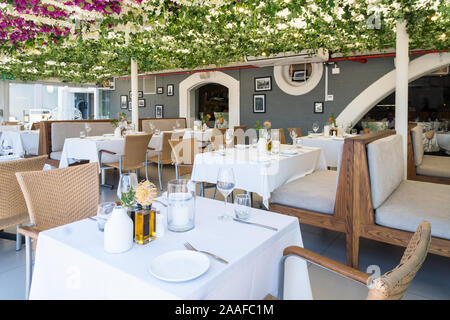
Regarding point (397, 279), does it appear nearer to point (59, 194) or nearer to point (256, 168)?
point (59, 194)

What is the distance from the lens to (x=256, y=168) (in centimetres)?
309

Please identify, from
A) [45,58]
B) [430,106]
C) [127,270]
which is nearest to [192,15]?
[127,270]

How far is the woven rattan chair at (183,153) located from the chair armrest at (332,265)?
2940 mm

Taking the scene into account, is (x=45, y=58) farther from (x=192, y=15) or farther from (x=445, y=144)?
Result: (x=445, y=144)

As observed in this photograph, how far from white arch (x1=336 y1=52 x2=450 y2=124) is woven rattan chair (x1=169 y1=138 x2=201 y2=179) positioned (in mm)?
5625

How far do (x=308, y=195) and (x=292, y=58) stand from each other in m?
5.94

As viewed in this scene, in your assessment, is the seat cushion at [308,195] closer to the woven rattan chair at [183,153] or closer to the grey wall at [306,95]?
the woven rattan chair at [183,153]

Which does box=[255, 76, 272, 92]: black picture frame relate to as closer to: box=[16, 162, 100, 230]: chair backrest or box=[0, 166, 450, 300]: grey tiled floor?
box=[0, 166, 450, 300]: grey tiled floor

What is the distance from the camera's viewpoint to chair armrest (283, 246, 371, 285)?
3.96ft

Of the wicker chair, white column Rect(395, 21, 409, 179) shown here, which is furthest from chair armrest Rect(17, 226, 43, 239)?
white column Rect(395, 21, 409, 179)

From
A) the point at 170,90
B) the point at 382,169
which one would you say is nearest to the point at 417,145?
the point at 382,169

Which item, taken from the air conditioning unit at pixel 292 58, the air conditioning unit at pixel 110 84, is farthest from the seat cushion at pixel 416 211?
the air conditioning unit at pixel 110 84

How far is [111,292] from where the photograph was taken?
1073mm
